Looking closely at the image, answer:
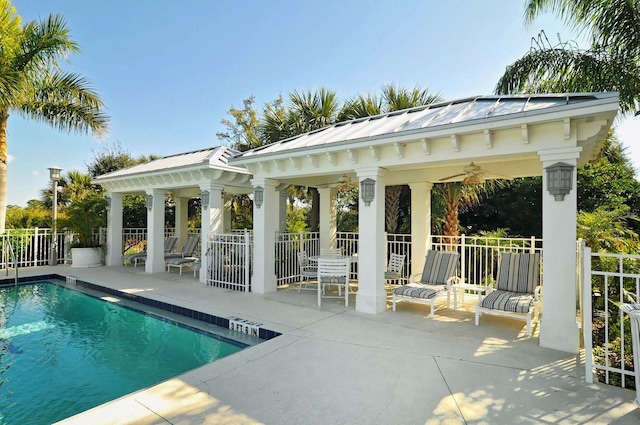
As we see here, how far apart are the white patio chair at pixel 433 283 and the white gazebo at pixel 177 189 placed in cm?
615

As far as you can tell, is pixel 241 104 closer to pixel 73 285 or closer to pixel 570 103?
pixel 73 285

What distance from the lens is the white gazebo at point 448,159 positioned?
4.99 meters

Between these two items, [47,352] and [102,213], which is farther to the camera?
[102,213]

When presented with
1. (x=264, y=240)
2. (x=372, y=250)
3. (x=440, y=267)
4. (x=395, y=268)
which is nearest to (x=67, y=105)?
(x=264, y=240)

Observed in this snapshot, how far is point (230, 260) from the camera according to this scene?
32.7 ft

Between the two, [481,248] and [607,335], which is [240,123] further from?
[607,335]

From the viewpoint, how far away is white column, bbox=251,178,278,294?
901cm

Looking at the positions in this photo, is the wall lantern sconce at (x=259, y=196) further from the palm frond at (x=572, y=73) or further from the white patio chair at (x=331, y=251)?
the palm frond at (x=572, y=73)

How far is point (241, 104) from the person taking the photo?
24.6 metres


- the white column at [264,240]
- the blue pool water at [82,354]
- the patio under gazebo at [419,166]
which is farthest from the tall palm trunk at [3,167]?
the white column at [264,240]

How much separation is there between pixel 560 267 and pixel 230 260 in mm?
8041

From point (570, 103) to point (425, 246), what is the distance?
528 cm

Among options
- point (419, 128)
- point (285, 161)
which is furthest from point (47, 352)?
point (419, 128)

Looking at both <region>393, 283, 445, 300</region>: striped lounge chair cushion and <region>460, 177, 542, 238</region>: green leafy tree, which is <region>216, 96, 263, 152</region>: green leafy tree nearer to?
<region>460, 177, 542, 238</region>: green leafy tree
